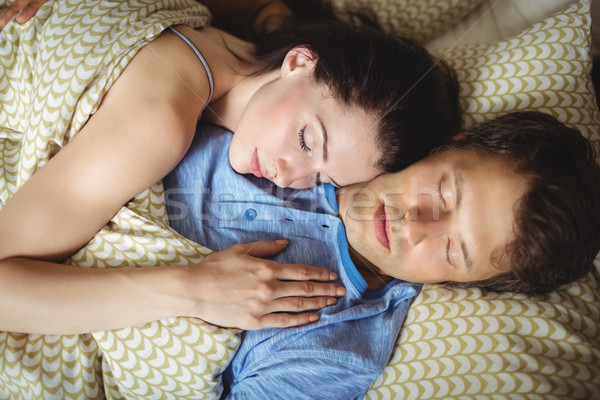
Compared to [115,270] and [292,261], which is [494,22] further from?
[115,270]

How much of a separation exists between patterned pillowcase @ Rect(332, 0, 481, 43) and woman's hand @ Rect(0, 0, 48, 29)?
934mm

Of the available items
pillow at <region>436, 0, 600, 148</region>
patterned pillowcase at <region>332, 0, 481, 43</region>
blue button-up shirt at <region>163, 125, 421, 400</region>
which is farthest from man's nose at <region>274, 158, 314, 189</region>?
patterned pillowcase at <region>332, 0, 481, 43</region>

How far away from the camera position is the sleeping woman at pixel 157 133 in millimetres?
980

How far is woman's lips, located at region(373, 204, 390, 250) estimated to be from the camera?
113 centimetres

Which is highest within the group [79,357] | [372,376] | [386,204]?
[386,204]

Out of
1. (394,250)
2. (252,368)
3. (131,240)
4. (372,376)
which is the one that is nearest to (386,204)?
(394,250)

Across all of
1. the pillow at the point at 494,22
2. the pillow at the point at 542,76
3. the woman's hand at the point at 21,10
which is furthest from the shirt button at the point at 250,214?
the pillow at the point at 494,22

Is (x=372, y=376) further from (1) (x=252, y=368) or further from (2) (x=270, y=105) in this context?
(2) (x=270, y=105)

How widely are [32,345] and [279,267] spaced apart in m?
0.60

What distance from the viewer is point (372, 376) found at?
3.54ft

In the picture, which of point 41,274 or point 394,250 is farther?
point 394,250

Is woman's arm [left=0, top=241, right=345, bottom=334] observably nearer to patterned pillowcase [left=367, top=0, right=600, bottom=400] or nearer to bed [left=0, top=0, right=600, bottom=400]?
bed [left=0, top=0, right=600, bottom=400]

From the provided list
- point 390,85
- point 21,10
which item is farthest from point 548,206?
point 21,10

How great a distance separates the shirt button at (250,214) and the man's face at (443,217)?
29 cm
